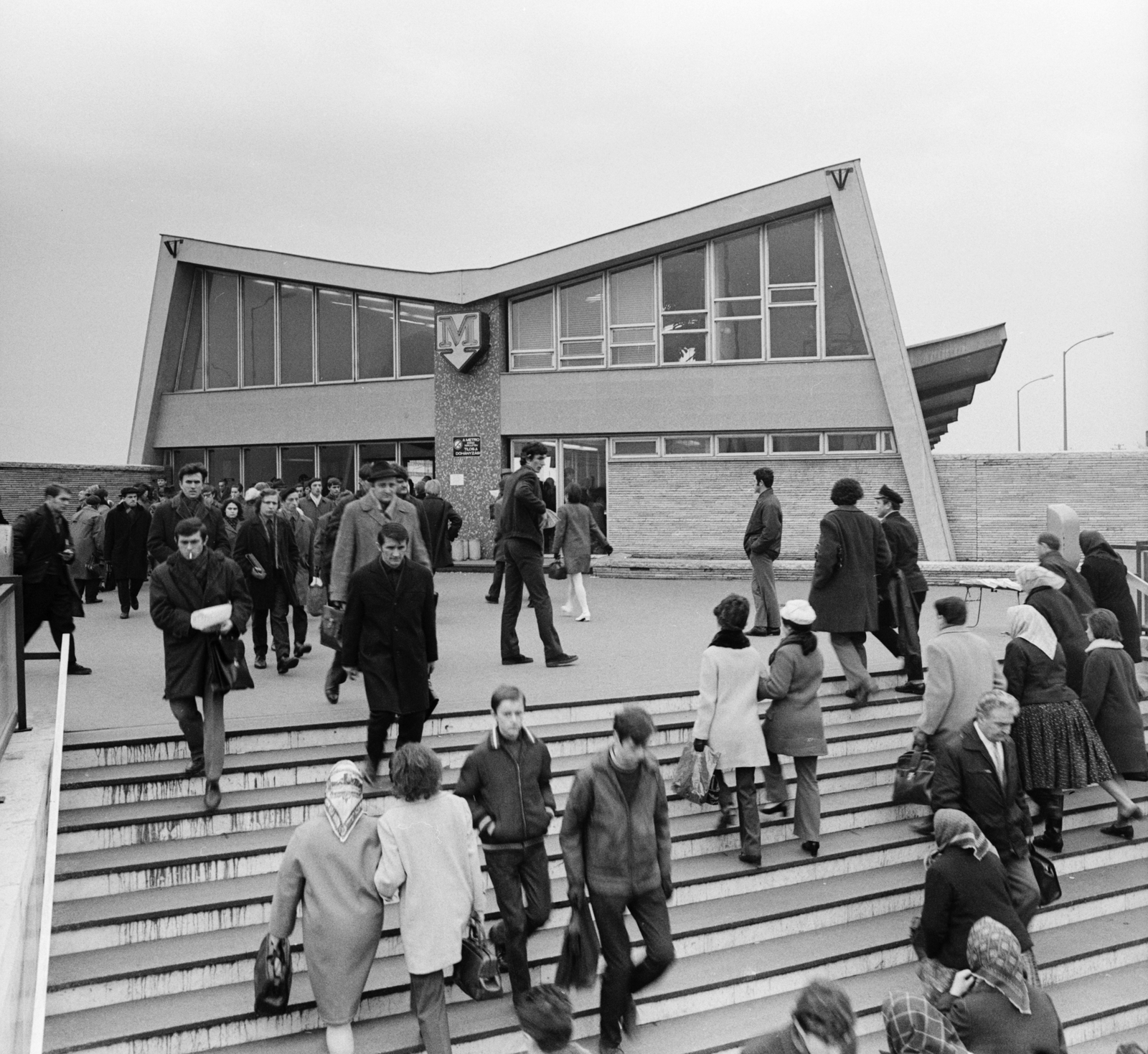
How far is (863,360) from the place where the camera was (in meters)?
20.3

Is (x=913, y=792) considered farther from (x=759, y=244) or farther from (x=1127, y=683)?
(x=759, y=244)

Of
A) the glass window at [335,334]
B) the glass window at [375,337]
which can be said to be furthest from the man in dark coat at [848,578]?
the glass window at [335,334]

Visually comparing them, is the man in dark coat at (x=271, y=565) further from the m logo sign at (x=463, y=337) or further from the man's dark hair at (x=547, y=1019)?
the m logo sign at (x=463, y=337)

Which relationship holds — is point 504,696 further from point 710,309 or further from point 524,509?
point 710,309

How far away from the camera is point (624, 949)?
5.27 metres

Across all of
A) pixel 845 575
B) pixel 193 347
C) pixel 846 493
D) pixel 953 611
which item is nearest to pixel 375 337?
pixel 193 347

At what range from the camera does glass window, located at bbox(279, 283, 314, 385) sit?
2536 cm

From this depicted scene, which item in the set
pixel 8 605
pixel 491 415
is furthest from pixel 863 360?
pixel 8 605

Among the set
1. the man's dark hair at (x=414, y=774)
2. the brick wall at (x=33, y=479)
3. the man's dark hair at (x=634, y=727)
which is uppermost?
the brick wall at (x=33, y=479)

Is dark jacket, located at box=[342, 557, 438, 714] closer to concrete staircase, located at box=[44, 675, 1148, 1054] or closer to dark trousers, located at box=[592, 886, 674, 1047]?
concrete staircase, located at box=[44, 675, 1148, 1054]

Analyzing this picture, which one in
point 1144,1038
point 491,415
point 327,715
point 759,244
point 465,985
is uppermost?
point 759,244

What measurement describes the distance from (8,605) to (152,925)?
2.95 metres

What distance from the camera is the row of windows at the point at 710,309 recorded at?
20.8 m

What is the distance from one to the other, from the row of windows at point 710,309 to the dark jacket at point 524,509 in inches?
482
